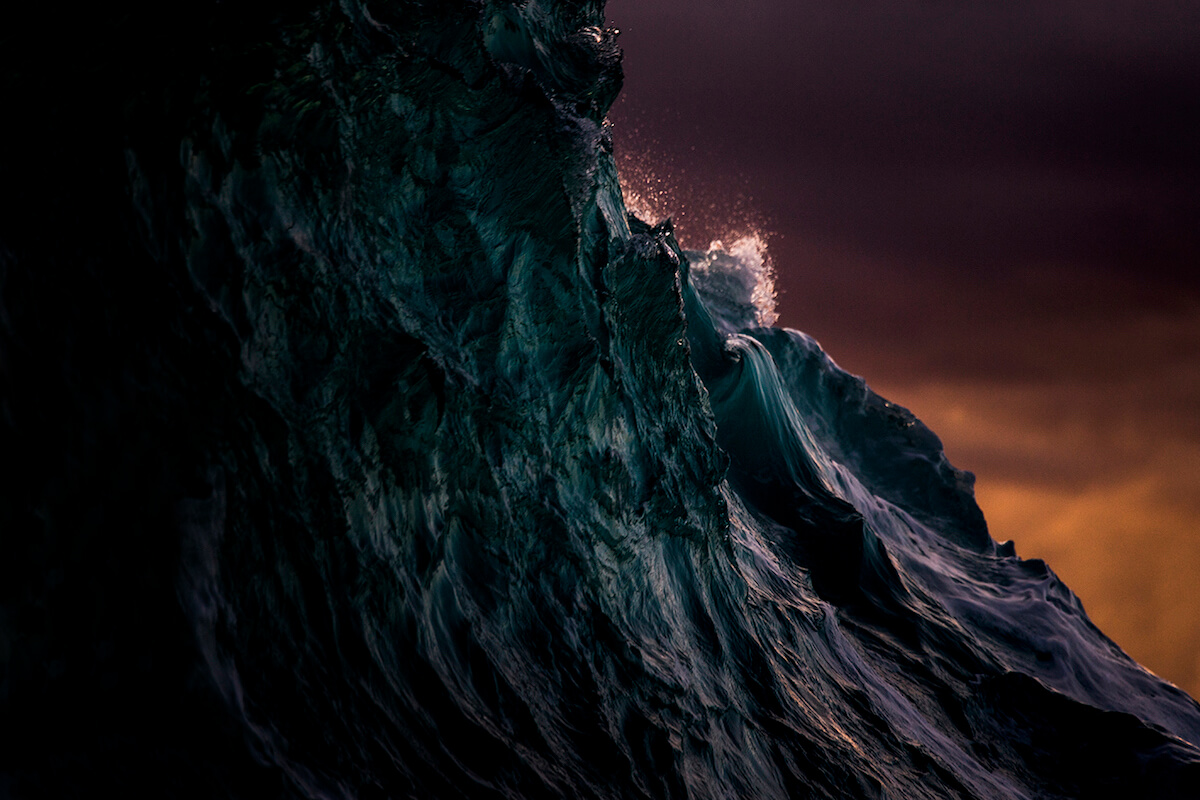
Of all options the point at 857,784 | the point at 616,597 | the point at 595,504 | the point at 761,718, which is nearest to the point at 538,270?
the point at 595,504

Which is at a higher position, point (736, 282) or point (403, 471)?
point (736, 282)

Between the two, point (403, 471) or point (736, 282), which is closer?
point (403, 471)

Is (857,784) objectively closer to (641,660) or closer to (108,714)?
(641,660)

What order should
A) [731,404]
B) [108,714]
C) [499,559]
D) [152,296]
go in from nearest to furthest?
[108,714], [152,296], [499,559], [731,404]

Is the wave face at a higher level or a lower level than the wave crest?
lower

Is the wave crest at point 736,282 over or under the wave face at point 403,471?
over

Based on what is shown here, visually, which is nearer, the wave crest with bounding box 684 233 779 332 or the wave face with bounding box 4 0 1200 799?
the wave face with bounding box 4 0 1200 799

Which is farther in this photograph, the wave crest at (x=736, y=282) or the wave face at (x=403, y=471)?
the wave crest at (x=736, y=282)

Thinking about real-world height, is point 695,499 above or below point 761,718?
above
